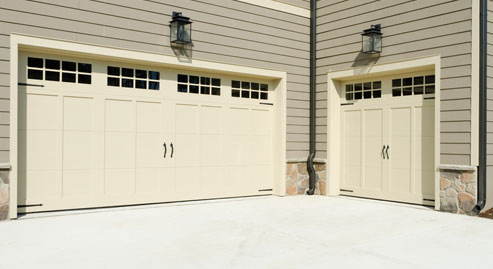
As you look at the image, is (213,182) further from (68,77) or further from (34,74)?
(34,74)

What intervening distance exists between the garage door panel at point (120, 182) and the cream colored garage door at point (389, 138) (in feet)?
12.2

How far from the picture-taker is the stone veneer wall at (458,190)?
5988 millimetres

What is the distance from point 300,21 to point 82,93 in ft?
13.6

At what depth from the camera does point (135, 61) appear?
632 cm

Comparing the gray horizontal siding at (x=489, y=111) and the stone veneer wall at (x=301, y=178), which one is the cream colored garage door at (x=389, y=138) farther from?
the gray horizontal siding at (x=489, y=111)

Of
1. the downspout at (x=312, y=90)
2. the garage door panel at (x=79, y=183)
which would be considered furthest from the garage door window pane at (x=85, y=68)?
the downspout at (x=312, y=90)

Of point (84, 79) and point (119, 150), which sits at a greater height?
point (84, 79)

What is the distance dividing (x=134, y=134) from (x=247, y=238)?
267cm

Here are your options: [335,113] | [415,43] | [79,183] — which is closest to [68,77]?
[79,183]

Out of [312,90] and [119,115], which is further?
[312,90]

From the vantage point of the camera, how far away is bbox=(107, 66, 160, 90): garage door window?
246 inches

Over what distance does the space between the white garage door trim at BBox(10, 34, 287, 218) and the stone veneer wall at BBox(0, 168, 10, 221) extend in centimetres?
5

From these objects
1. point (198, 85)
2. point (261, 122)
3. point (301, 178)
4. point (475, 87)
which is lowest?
point (301, 178)

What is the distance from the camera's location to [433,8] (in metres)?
6.52
